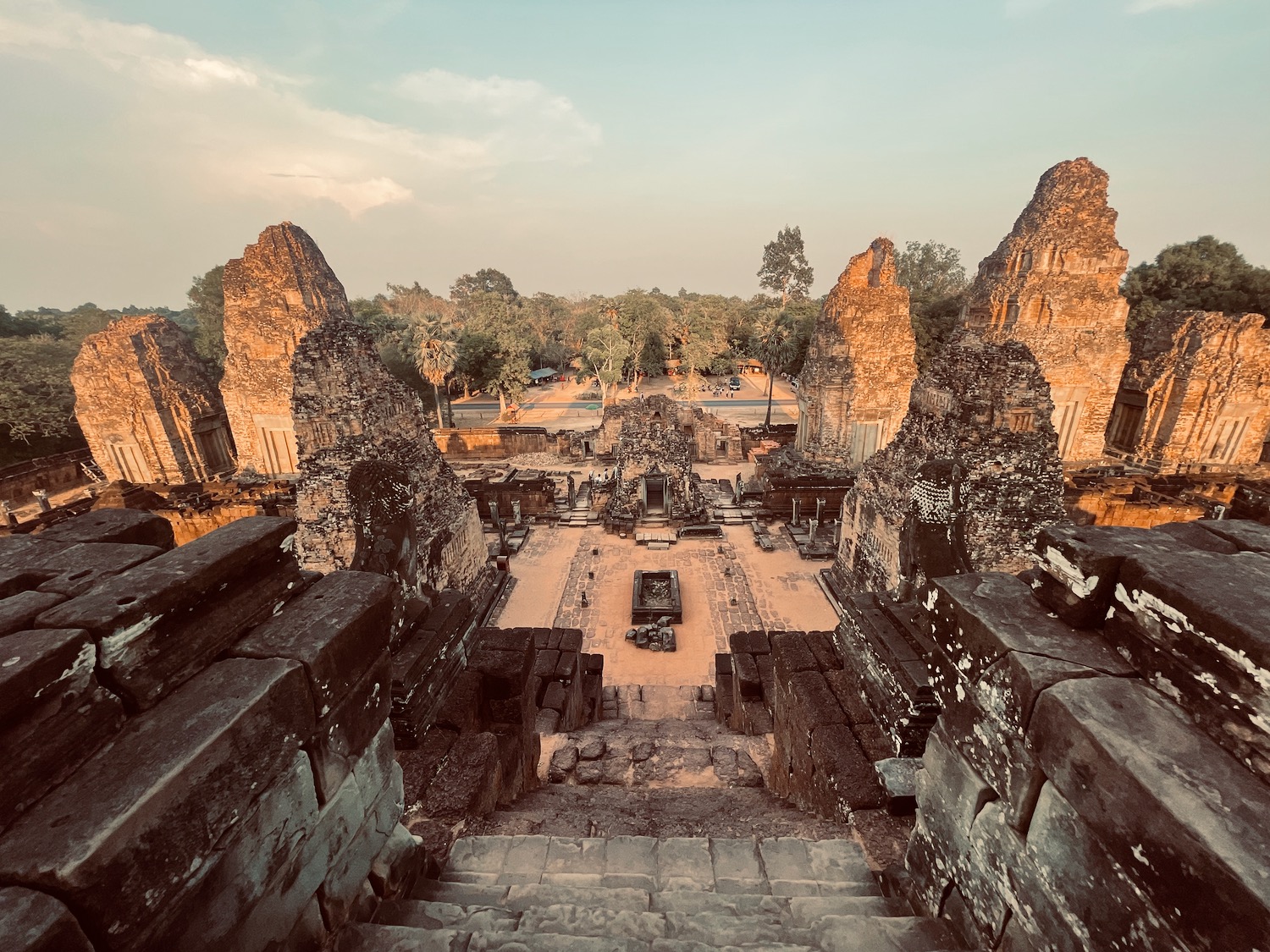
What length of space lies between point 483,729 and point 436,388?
91.9ft

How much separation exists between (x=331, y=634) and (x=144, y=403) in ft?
84.7

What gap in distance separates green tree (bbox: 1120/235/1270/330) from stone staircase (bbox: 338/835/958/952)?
3367 centimetres

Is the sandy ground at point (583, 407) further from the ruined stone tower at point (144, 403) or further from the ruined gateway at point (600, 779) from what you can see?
the ruined gateway at point (600, 779)

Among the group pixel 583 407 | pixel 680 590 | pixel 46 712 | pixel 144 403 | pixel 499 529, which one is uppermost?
pixel 46 712

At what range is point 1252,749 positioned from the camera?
1.59 meters

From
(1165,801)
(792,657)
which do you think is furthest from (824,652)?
(1165,801)

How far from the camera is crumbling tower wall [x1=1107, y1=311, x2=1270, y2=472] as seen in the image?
19.2 m

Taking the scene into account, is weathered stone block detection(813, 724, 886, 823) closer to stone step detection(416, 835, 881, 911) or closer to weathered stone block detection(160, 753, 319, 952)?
stone step detection(416, 835, 881, 911)

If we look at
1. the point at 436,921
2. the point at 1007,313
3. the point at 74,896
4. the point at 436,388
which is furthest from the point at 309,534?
the point at 1007,313

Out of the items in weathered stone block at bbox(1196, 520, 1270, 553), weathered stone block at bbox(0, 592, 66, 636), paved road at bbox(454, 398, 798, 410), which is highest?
weathered stone block at bbox(1196, 520, 1270, 553)

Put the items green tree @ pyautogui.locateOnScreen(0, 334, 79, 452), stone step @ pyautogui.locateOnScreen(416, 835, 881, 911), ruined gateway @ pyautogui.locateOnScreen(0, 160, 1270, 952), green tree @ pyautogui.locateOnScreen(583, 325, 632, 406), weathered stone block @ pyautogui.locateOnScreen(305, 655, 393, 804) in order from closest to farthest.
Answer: ruined gateway @ pyautogui.locateOnScreen(0, 160, 1270, 952) → weathered stone block @ pyautogui.locateOnScreen(305, 655, 393, 804) → stone step @ pyautogui.locateOnScreen(416, 835, 881, 911) → green tree @ pyautogui.locateOnScreen(0, 334, 79, 452) → green tree @ pyautogui.locateOnScreen(583, 325, 632, 406)

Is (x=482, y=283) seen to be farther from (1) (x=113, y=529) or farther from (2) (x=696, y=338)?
(1) (x=113, y=529)

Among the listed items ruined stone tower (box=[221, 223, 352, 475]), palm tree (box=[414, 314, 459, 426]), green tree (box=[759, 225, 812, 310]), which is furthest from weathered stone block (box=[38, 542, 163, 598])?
green tree (box=[759, 225, 812, 310])

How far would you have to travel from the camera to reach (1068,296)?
777 inches
